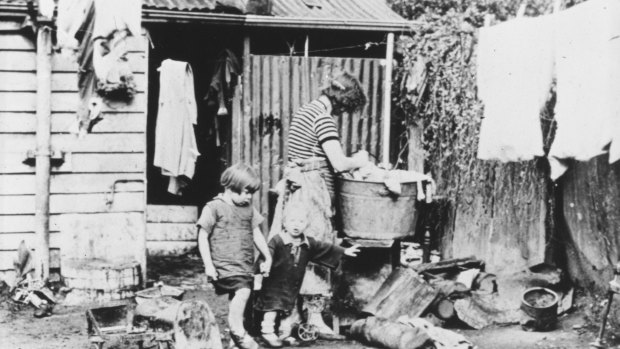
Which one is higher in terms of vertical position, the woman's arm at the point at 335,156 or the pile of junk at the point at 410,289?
the woman's arm at the point at 335,156

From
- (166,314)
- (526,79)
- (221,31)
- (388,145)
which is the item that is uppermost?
(221,31)

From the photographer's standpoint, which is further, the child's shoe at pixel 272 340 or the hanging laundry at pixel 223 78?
the hanging laundry at pixel 223 78

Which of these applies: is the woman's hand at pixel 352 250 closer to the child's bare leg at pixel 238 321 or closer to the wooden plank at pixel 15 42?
the child's bare leg at pixel 238 321

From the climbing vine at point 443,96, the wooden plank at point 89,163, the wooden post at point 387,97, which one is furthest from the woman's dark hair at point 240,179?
the wooden post at point 387,97

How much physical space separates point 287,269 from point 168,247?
14.0 feet

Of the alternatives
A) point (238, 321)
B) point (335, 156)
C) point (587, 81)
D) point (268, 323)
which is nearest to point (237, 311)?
point (238, 321)

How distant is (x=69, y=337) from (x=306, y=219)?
241 cm

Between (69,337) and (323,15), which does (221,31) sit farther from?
(69,337)

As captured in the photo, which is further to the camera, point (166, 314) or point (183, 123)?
point (183, 123)

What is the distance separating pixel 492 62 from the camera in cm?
799

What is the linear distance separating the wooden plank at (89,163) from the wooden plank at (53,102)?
→ 19.2 inches

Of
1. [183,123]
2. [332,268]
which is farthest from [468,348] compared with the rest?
[183,123]

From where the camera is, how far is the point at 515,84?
773cm

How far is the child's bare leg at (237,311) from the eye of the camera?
6.98 meters
